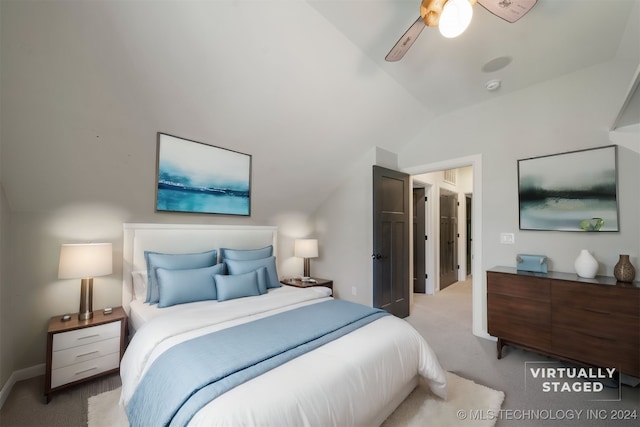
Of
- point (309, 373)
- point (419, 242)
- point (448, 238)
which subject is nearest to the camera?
point (309, 373)

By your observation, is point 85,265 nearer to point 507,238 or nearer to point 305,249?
point 305,249

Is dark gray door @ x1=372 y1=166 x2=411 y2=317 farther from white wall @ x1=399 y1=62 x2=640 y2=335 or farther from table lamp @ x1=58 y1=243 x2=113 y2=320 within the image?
table lamp @ x1=58 y1=243 x2=113 y2=320

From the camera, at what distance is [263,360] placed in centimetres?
135

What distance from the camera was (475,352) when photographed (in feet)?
8.68

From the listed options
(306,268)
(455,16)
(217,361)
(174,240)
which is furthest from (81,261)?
(455,16)

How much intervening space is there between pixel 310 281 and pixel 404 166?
2189 millimetres

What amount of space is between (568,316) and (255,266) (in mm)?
2885

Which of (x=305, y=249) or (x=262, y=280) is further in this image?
(x=305, y=249)

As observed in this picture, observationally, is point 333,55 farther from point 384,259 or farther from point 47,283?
point 47,283

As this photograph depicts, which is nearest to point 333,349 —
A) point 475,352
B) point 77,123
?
point 475,352

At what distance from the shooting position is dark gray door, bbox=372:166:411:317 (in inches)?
127

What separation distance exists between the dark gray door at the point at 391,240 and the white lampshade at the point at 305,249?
37.2 inches

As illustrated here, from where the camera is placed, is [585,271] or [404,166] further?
[404,166]

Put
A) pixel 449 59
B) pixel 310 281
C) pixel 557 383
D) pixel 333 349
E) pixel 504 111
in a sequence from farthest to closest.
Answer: pixel 310 281 → pixel 504 111 → pixel 449 59 → pixel 557 383 → pixel 333 349
